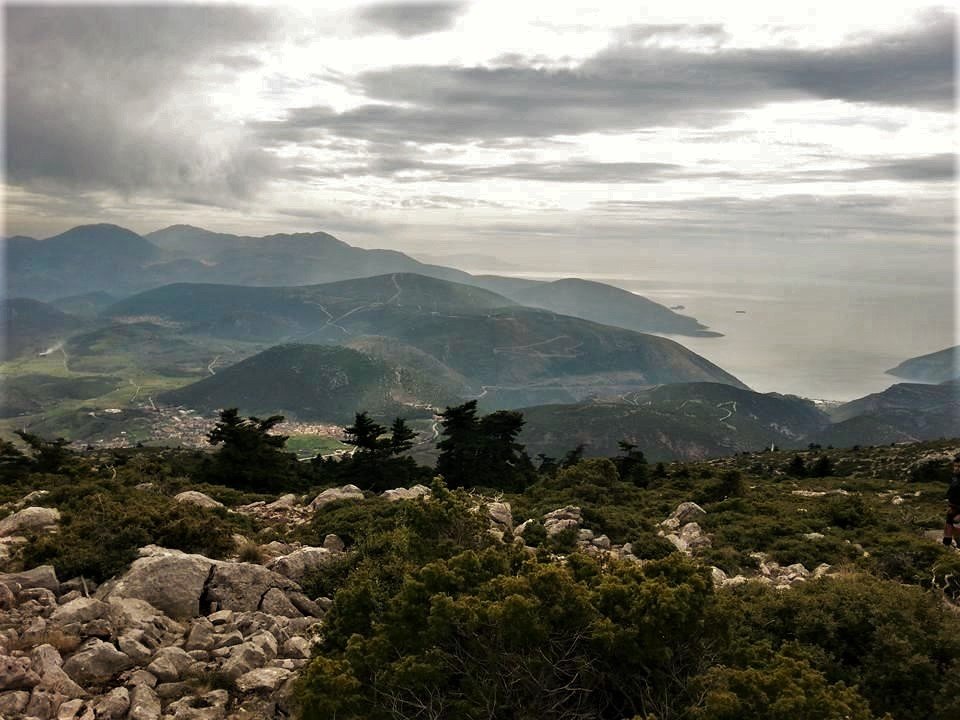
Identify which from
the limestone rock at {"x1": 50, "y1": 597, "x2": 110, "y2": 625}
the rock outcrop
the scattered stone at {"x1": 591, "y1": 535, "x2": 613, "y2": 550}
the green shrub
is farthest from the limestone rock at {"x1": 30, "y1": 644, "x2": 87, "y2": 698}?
the scattered stone at {"x1": 591, "y1": 535, "x2": 613, "y2": 550}

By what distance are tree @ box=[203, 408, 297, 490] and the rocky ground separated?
719 inches

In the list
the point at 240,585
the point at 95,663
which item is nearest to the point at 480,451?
the point at 240,585

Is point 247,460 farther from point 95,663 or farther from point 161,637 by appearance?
point 95,663

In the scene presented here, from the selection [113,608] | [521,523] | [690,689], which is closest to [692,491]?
[521,523]

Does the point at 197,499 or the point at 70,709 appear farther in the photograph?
the point at 197,499

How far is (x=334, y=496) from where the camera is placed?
26.6 metres

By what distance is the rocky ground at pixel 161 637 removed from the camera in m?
10.2

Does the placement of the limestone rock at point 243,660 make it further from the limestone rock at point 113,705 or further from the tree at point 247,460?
the tree at point 247,460


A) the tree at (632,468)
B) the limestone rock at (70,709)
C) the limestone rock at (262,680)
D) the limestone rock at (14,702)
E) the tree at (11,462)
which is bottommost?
the tree at (632,468)

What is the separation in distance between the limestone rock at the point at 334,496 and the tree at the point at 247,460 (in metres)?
9.63

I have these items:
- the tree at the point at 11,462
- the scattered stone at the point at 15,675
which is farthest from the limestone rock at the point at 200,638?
the tree at the point at 11,462

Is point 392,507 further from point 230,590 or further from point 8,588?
point 8,588

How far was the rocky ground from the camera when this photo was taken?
10172 millimetres

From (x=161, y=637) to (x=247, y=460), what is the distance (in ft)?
82.0
